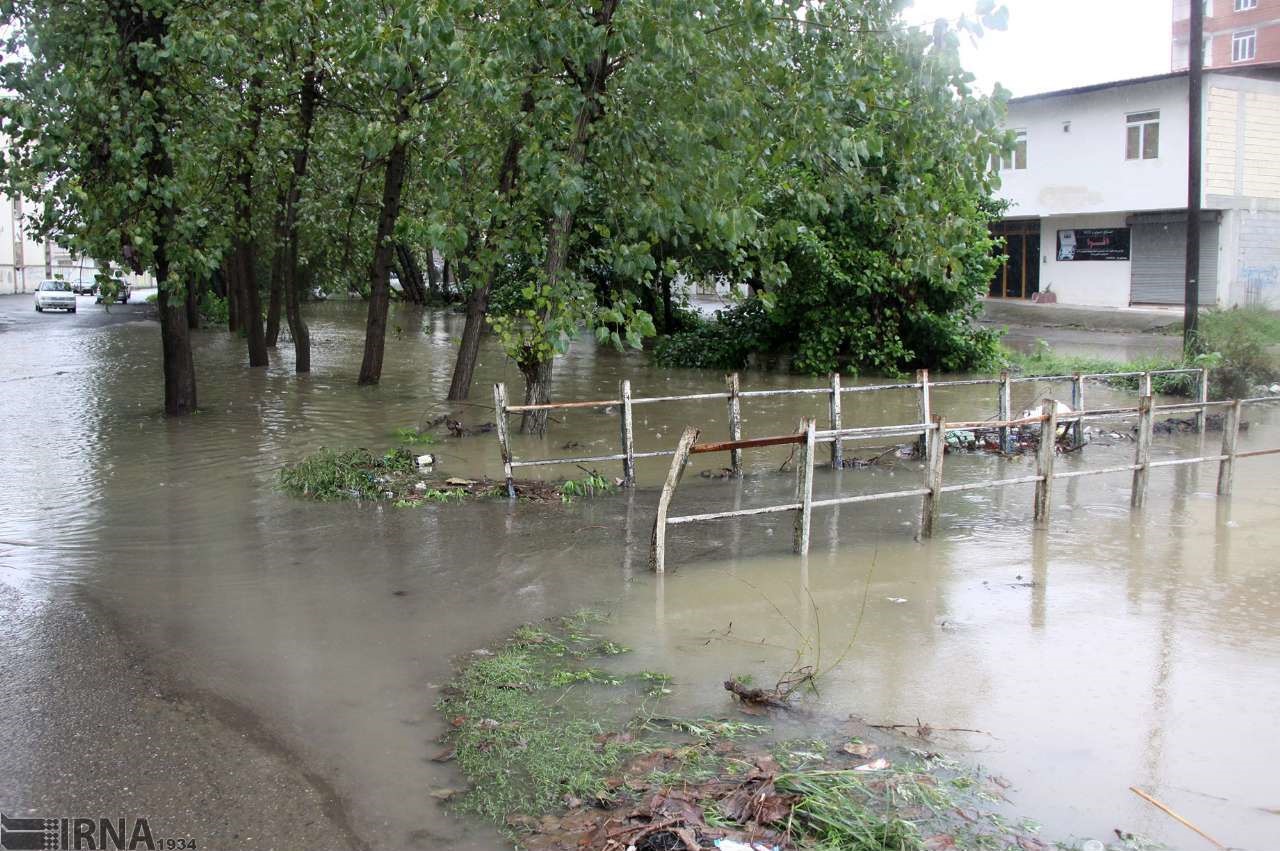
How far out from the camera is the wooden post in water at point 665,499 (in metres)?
7.81

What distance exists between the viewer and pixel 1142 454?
1011cm

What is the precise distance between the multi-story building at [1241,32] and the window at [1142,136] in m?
20.4

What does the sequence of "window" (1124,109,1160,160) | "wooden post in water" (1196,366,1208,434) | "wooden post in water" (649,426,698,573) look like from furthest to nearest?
"window" (1124,109,1160,160) < "wooden post in water" (1196,366,1208,434) < "wooden post in water" (649,426,698,573)

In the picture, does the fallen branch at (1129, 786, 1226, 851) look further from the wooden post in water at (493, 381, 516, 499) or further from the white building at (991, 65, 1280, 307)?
the white building at (991, 65, 1280, 307)

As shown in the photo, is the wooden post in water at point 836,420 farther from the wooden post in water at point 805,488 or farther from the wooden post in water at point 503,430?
the wooden post in water at point 503,430

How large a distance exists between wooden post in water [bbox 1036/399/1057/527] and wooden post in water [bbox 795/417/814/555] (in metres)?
2.25

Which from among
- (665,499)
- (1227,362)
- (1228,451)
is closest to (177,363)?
(665,499)

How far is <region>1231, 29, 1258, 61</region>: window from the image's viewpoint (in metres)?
48.9

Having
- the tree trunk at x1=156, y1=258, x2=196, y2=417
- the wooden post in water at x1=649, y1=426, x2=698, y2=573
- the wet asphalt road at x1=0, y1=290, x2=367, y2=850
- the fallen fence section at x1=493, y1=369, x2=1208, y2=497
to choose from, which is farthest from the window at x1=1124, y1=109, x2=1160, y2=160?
the wet asphalt road at x1=0, y1=290, x2=367, y2=850

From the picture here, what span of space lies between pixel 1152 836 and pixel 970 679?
171 cm

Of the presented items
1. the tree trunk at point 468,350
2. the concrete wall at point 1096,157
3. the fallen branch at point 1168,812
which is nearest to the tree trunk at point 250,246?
the tree trunk at point 468,350

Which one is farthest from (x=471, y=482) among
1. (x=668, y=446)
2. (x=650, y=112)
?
(x=650, y=112)

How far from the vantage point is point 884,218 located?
12.2 metres

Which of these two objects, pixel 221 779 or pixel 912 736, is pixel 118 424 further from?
pixel 912 736
